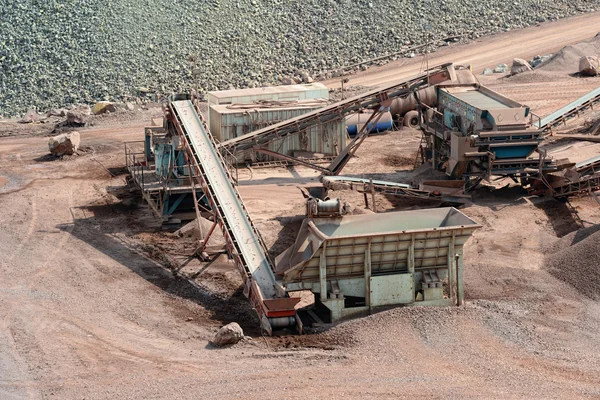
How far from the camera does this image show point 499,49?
53812mm

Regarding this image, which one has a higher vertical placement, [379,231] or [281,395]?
[379,231]

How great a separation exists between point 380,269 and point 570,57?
1228 inches

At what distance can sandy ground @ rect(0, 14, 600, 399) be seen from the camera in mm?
18109

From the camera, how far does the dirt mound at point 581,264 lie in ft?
74.3

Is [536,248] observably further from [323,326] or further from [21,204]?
[21,204]

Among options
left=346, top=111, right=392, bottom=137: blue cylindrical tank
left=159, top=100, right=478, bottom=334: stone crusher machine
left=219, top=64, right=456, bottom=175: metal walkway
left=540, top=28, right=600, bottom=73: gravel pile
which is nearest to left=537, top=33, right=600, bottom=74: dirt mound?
left=540, top=28, right=600, bottom=73: gravel pile

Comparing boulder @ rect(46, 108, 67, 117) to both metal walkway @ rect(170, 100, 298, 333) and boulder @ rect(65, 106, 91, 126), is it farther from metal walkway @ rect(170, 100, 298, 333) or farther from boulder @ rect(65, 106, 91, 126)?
metal walkway @ rect(170, 100, 298, 333)

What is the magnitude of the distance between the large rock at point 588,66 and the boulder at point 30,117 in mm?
24918

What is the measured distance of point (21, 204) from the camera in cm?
3141

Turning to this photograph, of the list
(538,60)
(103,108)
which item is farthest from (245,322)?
(538,60)

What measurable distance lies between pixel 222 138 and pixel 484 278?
49.4 feet

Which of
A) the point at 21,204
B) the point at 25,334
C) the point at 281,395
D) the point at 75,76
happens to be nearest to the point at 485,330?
the point at 281,395

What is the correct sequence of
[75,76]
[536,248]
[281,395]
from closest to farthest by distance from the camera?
1. [281,395]
2. [536,248]
3. [75,76]

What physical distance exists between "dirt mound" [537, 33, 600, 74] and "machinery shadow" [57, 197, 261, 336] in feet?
83.0
